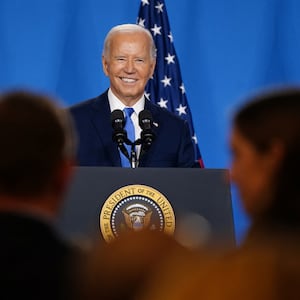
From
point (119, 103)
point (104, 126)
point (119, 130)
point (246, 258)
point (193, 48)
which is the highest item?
point (193, 48)

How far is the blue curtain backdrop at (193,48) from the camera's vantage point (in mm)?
6164

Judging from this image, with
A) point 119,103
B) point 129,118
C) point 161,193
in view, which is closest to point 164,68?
point 119,103

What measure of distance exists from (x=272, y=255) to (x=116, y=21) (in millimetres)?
5377

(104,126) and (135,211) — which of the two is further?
(104,126)

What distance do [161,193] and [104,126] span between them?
1107 millimetres

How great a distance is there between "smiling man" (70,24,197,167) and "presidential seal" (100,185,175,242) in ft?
1.45

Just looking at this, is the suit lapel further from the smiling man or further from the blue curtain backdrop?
the blue curtain backdrop

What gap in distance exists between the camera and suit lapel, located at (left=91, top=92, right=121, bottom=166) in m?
4.03

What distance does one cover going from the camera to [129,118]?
4469mm

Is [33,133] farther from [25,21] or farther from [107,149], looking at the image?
[25,21]

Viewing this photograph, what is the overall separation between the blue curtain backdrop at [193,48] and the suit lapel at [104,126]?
1.63 m

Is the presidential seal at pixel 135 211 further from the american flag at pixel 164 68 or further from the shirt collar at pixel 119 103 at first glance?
the american flag at pixel 164 68

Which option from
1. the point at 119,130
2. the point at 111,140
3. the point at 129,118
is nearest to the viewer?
the point at 119,130

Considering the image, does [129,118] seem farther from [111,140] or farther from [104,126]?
[111,140]
